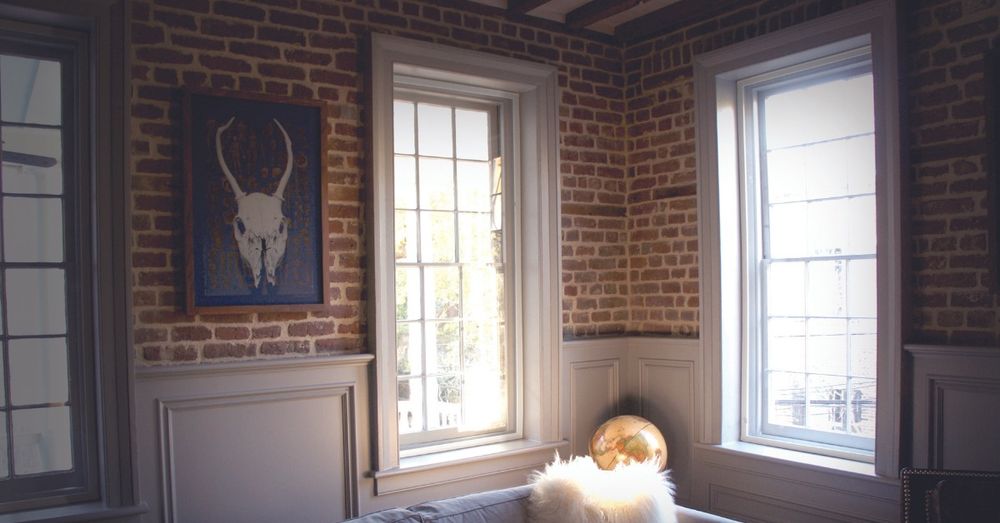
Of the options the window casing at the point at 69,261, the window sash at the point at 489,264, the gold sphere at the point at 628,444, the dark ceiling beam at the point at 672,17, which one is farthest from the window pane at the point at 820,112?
the window casing at the point at 69,261

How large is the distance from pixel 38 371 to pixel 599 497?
2.45 m

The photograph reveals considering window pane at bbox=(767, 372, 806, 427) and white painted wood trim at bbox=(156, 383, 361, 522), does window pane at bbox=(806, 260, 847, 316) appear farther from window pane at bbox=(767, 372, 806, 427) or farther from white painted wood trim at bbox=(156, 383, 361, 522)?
white painted wood trim at bbox=(156, 383, 361, 522)

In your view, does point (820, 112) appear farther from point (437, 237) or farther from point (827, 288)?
point (437, 237)

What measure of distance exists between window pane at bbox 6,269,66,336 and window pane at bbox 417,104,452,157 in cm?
202

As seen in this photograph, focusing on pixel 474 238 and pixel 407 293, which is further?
pixel 474 238

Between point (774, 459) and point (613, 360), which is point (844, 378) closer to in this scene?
point (774, 459)

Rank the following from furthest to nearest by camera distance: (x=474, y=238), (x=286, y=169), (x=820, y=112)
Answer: (x=474, y=238), (x=820, y=112), (x=286, y=169)

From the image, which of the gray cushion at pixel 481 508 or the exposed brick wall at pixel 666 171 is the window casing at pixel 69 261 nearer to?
the gray cushion at pixel 481 508

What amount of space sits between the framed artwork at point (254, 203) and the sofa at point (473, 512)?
1.36m

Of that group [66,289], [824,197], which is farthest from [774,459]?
[66,289]

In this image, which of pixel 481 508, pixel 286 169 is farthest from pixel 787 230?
pixel 286 169

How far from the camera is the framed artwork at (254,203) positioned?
12.0 ft

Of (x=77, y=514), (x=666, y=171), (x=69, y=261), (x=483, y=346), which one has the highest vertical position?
(x=666, y=171)

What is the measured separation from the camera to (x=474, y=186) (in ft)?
15.6
